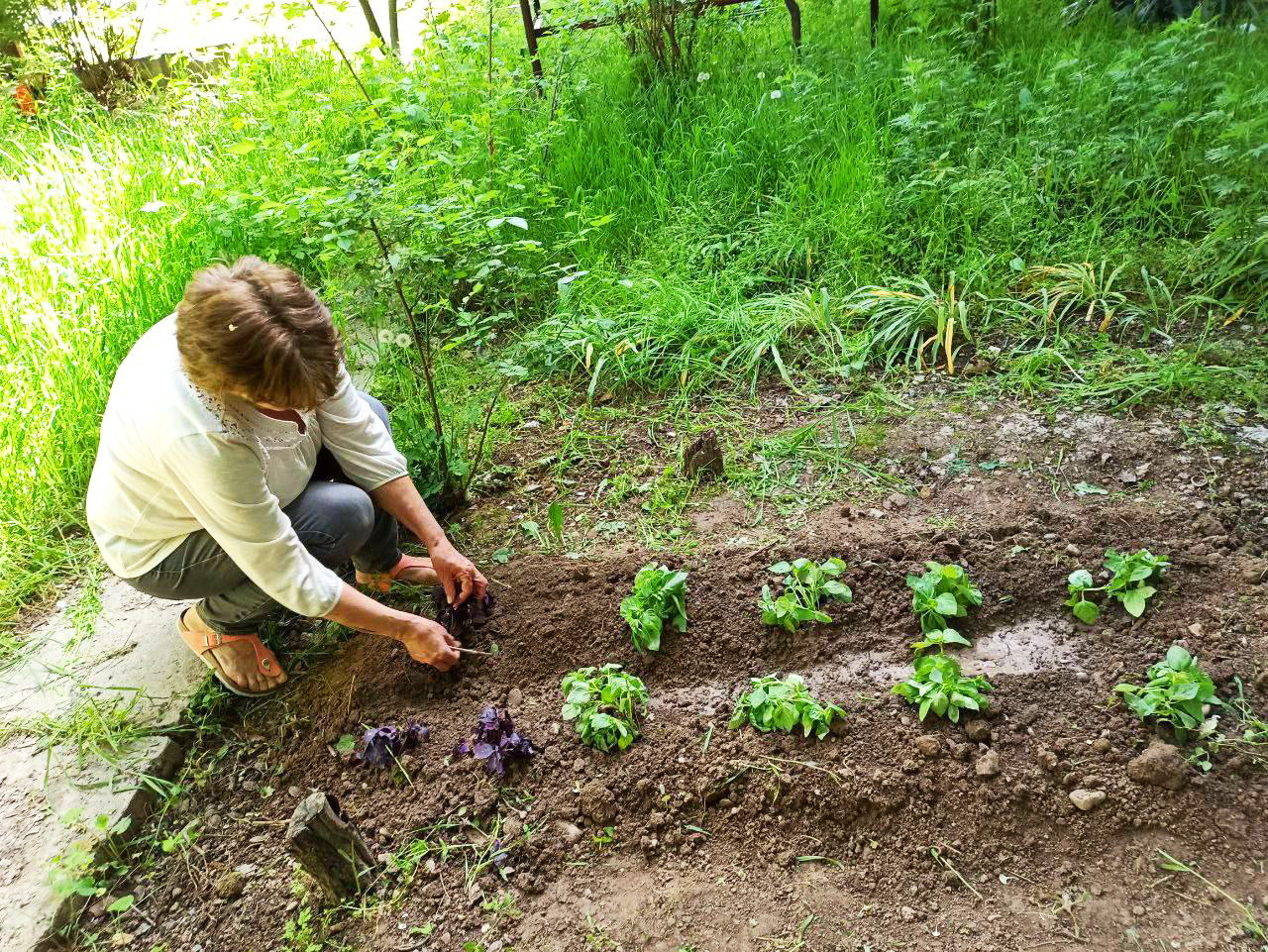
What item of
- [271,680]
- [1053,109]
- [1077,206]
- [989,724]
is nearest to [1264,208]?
[1077,206]

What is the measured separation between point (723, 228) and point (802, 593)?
2184 mm

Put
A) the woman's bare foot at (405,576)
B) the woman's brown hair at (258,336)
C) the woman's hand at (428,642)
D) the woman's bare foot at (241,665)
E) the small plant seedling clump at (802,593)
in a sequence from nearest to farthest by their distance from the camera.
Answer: the woman's brown hair at (258,336) < the woman's hand at (428,642) < the small plant seedling clump at (802,593) < the woman's bare foot at (241,665) < the woman's bare foot at (405,576)

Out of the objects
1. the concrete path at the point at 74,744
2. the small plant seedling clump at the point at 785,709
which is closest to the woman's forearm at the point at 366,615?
the concrete path at the point at 74,744

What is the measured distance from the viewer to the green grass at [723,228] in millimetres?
2938

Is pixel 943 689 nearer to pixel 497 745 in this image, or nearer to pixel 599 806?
pixel 599 806

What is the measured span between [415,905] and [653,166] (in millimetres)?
3465

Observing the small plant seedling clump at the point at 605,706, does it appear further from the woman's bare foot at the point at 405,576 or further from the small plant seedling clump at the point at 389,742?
the woman's bare foot at the point at 405,576

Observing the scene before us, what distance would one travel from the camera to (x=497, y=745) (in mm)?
1994

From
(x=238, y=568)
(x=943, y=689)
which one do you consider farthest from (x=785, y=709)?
(x=238, y=568)

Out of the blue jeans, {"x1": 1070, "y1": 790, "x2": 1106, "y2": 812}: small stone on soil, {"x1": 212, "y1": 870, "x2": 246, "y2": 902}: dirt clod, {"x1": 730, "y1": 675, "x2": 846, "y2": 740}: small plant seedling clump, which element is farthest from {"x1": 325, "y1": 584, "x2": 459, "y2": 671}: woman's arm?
{"x1": 1070, "y1": 790, "x2": 1106, "y2": 812}: small stone on soil

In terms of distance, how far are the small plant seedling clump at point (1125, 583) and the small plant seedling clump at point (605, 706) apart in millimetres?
1130

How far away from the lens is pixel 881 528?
8.00 feet

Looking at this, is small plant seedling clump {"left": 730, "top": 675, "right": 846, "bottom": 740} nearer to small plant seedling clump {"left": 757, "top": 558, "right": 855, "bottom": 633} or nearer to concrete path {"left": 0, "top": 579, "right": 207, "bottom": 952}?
small plant seedling clump {"left": 757, "top": 558, "right": 855, "bottom": 633}

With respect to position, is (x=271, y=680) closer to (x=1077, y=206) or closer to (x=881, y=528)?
(x=881, y=528)
